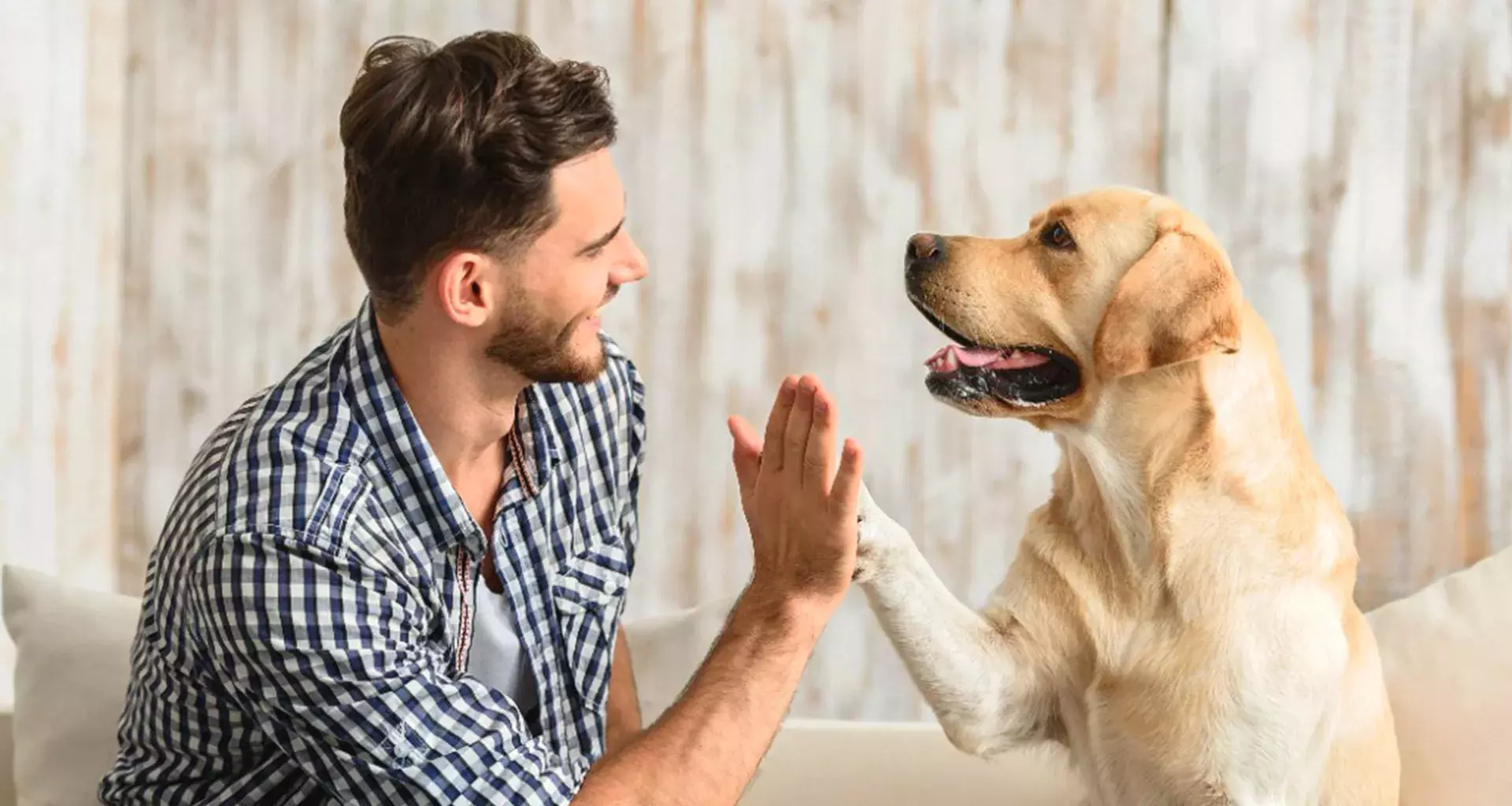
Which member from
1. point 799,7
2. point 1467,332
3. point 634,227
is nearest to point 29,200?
point 634,227

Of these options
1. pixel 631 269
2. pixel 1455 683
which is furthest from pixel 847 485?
pixel 1455 683

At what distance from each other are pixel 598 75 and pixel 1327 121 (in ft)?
4.44

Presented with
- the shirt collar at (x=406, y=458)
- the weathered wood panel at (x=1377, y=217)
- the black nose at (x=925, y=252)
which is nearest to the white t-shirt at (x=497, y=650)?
the shirt collar at (x=406, y=458)

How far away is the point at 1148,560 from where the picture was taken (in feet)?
4.73

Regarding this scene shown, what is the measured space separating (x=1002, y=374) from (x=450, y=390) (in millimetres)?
606

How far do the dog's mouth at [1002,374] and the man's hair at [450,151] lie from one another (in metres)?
0.46

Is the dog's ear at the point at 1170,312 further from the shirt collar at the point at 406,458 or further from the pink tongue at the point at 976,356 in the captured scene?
the shirt collar at the point at 406,458

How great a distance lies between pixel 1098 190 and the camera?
5.25 ft

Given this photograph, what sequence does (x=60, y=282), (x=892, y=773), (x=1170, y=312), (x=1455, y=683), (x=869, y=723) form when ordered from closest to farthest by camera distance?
1. (x=1170, y=312)
2. (x=1455, y=683)
3. (x=892, y=773)
4. (x=869, y=723)
5. (x=60, y=282)

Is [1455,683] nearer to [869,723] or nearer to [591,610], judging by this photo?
[869,723]

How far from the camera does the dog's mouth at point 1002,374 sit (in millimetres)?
1517

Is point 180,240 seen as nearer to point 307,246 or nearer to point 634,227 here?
point 307,246

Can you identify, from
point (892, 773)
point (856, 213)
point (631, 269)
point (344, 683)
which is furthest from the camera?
point (856, 213)

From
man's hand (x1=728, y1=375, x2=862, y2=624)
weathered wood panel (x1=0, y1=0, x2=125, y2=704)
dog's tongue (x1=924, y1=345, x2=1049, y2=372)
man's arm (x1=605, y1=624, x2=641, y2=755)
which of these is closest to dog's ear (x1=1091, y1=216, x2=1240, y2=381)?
dog's tongue (x1=924, y1=345, x2=1049, y2=372)
